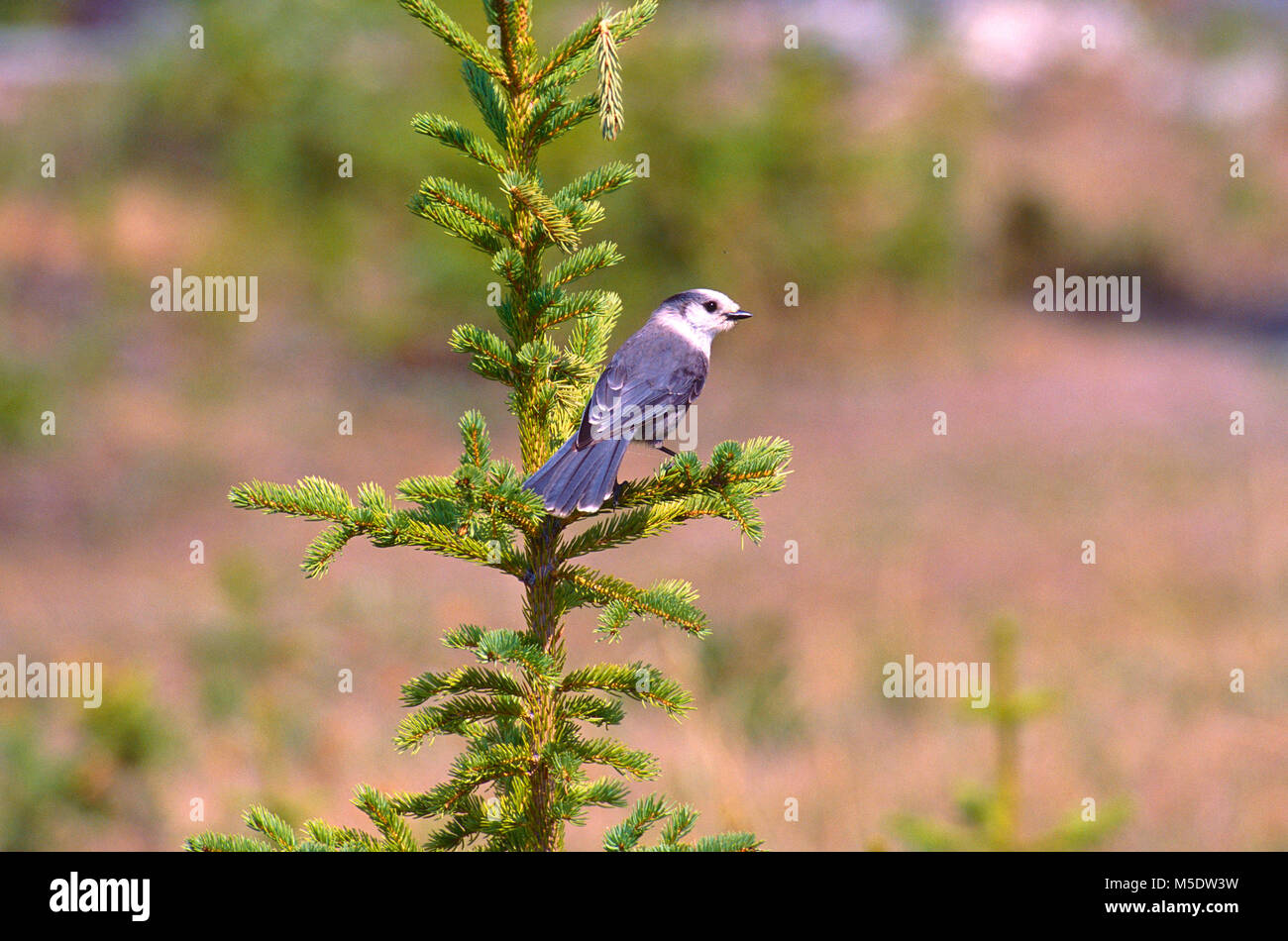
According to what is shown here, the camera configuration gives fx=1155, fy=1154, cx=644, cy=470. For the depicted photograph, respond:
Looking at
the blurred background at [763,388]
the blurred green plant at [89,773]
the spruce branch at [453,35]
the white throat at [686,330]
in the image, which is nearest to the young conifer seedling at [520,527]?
the spruce branch at [453,35]

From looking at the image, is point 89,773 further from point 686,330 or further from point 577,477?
point 577,477

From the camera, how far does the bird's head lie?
2117mm

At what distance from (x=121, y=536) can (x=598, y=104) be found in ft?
29.3

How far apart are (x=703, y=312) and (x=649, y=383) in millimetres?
258

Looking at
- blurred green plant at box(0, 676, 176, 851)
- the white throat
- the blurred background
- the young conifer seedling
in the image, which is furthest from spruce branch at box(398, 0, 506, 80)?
the blurred background

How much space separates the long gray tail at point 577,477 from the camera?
137 cm

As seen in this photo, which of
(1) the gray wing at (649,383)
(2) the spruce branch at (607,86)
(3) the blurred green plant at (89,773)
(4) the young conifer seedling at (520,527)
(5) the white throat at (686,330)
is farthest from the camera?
(3) the blurred green plant at (89,773)

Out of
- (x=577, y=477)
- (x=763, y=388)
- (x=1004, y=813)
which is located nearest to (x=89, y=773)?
(x=1004, y=813)

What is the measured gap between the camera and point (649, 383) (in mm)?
1954

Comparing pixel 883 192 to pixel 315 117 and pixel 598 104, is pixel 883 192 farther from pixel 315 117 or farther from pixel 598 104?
pixel 598 104

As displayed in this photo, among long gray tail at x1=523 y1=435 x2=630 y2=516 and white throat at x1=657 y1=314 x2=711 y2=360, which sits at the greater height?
white throat at x1=657 y1=314 x2=711 y2=360

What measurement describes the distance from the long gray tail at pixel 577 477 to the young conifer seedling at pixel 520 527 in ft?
0.10

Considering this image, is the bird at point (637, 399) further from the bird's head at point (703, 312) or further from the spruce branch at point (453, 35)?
the spruce branch at point (453, 35)

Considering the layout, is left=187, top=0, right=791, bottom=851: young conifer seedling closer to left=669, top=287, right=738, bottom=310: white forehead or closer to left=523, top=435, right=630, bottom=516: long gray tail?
left=523, top=435, right=630, bottom=516: long gray tail
